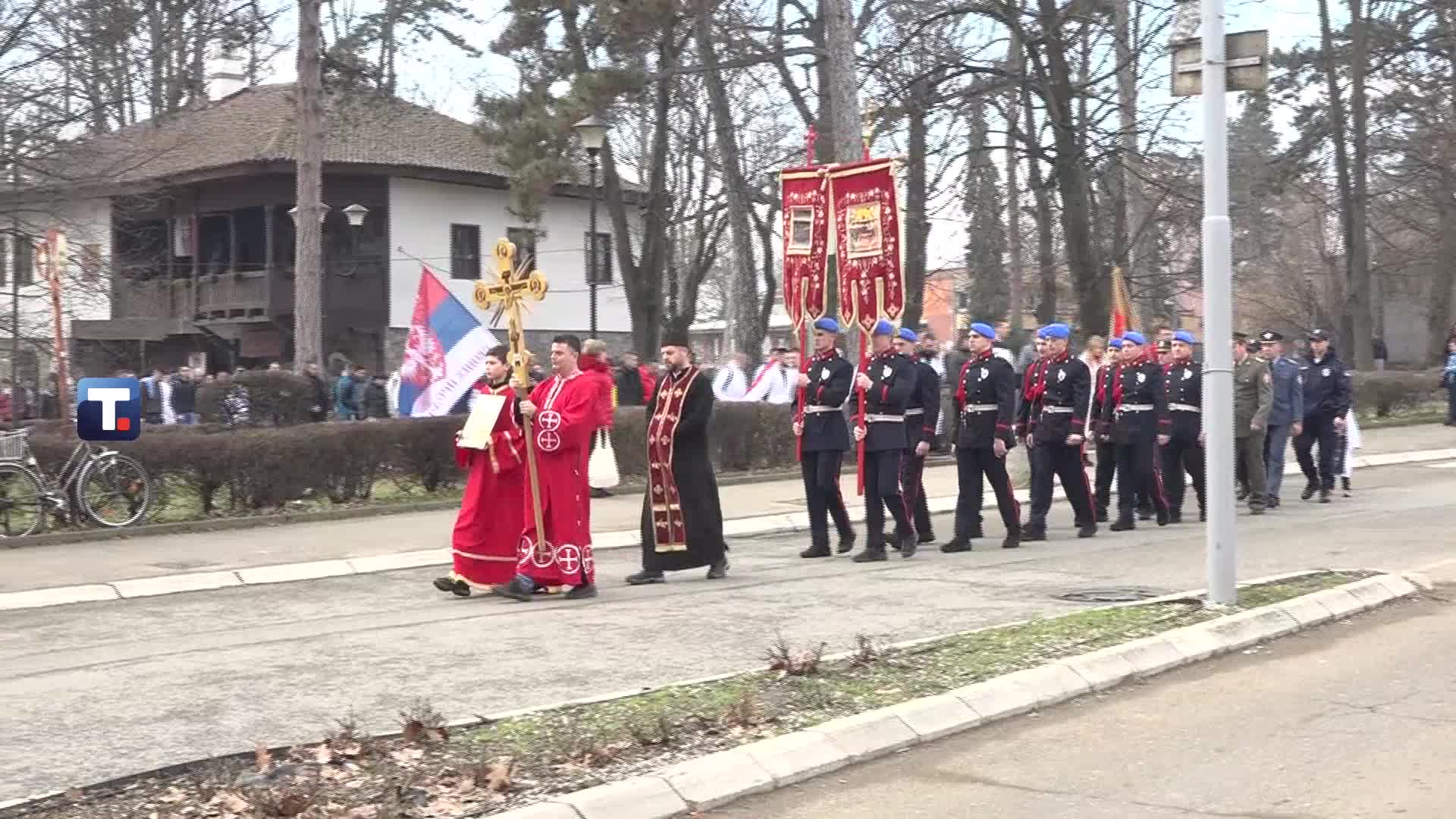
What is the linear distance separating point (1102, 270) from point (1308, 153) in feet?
56.2

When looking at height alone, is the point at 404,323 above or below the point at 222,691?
above

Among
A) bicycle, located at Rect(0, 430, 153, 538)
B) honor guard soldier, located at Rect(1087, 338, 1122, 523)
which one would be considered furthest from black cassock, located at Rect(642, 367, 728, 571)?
bicycle, located at Rect(0, 430, 153, 538)

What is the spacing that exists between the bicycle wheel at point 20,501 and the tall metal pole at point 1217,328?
1098 centimetres

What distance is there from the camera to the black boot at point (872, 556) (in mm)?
13680

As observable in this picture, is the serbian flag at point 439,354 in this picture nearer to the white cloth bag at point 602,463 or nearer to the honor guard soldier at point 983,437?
the white cloth bag at point 602,463

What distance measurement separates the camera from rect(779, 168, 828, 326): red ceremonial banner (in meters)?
17.6

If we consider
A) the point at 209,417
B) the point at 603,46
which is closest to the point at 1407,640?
the point at 209,417

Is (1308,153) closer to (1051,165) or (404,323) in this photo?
(1051,165)

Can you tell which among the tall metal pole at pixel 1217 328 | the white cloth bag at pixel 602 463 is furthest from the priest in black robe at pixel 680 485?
the white cloth bag at pixel 602 463

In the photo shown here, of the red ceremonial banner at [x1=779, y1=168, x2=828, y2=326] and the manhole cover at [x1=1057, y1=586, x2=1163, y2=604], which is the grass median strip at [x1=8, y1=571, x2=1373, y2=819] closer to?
the manhole cover at [x1=1057, y1=586, x2=1163, y2=604]

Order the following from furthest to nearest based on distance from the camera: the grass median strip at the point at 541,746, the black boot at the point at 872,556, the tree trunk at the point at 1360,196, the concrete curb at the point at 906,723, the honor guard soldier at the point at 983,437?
the tree trunk at the point at 1360,196
the honor guard soldier at the point at 983,437
the black boot at the point at 872,556
the concrete curb at the point at 906,723
the grass median strip at the point at 541,746

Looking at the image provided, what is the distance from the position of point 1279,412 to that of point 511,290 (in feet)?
32.6

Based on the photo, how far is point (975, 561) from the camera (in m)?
13.5

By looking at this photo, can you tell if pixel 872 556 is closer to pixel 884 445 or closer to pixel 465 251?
pixel 884 445
